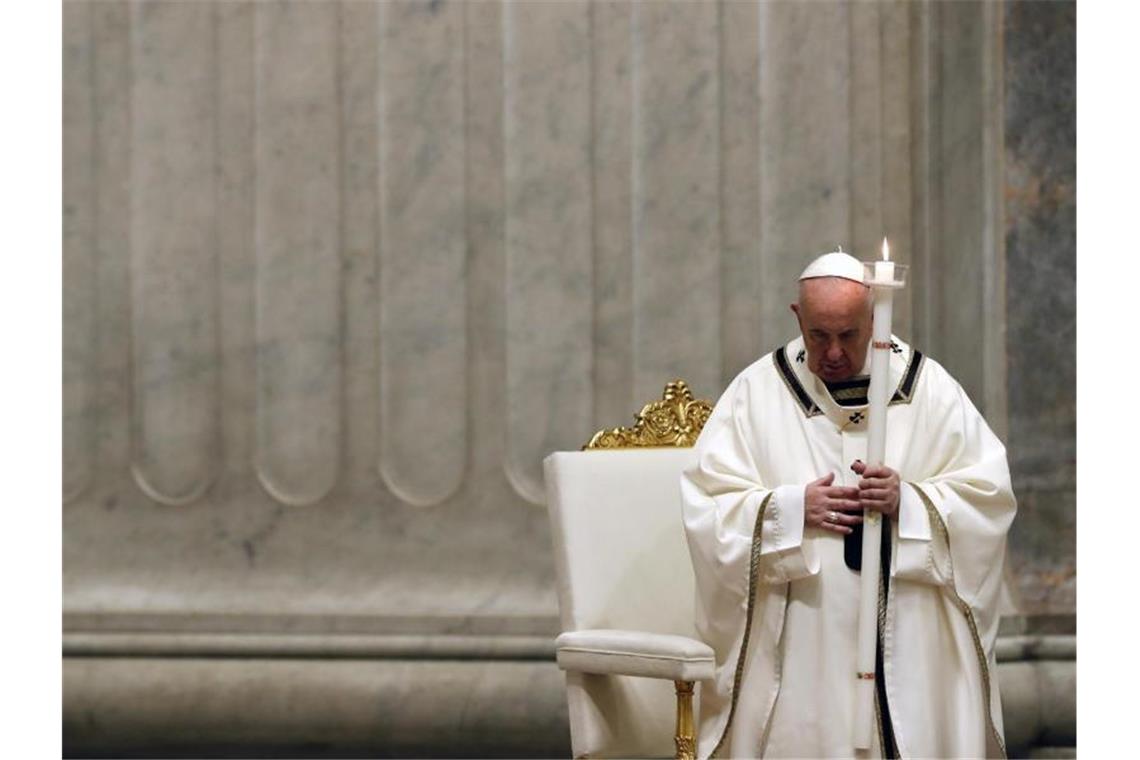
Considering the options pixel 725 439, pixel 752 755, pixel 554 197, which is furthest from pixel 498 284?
pixel 752 755

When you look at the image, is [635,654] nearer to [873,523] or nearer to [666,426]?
[873,523]

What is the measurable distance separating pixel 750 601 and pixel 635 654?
10.6 inches

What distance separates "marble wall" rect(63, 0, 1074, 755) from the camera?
5.71 m

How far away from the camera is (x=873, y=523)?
13.0ft

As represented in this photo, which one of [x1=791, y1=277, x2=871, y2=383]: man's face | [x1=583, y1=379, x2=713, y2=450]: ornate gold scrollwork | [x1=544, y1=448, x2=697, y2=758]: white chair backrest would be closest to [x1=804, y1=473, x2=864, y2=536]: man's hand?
[x1=791, y1=277, x2=871, y2=383]: man's face

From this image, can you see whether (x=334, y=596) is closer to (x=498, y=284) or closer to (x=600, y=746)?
(x=498, y=284)

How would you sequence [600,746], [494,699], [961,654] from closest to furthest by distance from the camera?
[961,654], [600,746], [494,699]

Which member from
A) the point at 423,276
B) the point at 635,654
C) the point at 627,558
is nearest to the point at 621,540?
the point at 627,558

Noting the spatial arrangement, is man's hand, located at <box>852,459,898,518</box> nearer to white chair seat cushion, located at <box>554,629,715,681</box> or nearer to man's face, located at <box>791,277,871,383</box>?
man's face, located at <box>791,277,871,383</box>

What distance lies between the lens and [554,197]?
5758 mm

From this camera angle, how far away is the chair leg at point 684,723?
414cm

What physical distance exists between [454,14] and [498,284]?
820 mm

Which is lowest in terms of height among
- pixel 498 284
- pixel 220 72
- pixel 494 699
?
pixel 494 699

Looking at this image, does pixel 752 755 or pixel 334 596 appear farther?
pixel 334 596
